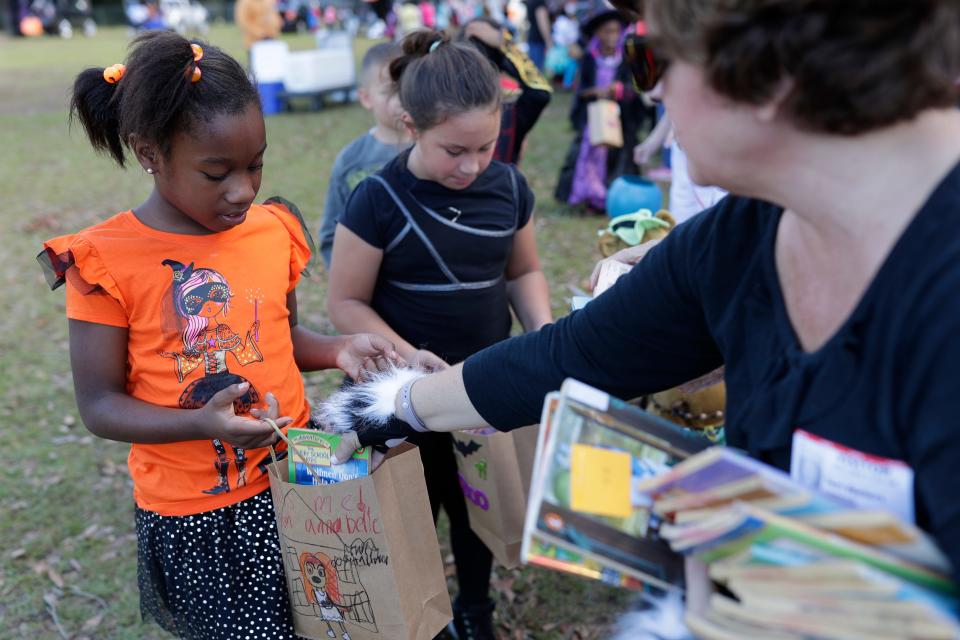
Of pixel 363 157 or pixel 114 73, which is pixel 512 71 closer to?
pixel 363 157

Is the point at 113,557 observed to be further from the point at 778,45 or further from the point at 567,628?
the point at 778,45

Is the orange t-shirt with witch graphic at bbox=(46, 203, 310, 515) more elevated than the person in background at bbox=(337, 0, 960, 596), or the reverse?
the person in background at bbox=(337, 0, 960, 596)

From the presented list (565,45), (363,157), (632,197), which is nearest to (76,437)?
A: (363,157)

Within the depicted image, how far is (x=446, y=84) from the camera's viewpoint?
270cm

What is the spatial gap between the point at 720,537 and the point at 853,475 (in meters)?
0.22

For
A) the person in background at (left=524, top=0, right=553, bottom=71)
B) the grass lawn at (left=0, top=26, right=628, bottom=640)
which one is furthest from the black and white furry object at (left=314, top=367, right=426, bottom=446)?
the person in background at (left=524, top=0, right=553, bottom=71)

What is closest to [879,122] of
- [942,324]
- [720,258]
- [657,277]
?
[942,324]

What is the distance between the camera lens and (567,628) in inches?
126

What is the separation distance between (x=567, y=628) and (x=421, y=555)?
1410mm

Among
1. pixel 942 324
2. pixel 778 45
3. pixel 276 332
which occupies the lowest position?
pixel 276 332

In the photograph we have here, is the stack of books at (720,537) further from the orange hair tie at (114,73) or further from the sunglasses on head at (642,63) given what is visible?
the orange hair tie at (114,73)

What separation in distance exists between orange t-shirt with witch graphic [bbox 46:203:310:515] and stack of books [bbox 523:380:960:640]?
1.12 meters

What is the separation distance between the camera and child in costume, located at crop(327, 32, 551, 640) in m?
2.70

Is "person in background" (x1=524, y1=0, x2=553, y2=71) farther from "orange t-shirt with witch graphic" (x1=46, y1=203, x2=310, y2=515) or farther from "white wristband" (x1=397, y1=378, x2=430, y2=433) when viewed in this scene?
"white wristband" (x1=397, y1=378, x2=430, y2=433)
